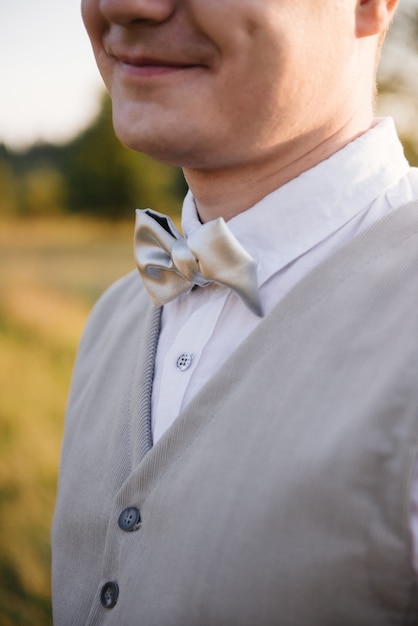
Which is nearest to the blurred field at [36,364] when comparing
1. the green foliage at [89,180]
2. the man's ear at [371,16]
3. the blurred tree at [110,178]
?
the green foliage at [89,180]

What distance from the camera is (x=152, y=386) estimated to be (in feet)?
4.00

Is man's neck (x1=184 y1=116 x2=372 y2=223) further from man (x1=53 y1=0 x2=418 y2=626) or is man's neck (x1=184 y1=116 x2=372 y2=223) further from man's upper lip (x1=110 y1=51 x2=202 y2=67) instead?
man's upper lip (x1=110 y1=51 x2=202 y2=67)

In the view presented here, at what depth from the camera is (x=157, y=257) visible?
4.37 feet

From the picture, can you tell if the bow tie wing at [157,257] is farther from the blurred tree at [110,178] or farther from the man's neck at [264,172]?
the blurred tree at [110,178]

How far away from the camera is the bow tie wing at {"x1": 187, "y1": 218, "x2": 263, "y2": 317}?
3.54 feet

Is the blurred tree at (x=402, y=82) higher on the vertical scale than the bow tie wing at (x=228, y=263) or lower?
lower

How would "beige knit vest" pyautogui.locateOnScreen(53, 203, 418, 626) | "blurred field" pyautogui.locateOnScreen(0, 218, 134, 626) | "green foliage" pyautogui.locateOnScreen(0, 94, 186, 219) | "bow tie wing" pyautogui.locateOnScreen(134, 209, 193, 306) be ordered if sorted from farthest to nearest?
"green foliage" pyautogui.locateOnScreen(0, 94, 186, 219) < "blurred field" pyautogui.locateOnScreen(0, 218, 134, 626) < "bow tie wing" pyautogui.locateOnScreen(134, 209, 193, 306) < "beige knit vest" pyautogui.locateOnScreen(53, 203, 418, 626)

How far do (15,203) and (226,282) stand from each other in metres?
7.30

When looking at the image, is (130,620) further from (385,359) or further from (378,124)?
(378,124)

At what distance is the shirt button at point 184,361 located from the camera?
3.70 ft

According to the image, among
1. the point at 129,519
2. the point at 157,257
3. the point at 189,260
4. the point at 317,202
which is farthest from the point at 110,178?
Answer: the point at 129,519

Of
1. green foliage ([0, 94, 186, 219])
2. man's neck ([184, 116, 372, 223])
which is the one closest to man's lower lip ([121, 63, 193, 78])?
man's neck ([184, 116, 372, 223])

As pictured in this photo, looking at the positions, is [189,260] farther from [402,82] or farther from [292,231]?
[402,82]

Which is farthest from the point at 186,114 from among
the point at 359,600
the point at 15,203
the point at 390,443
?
the point at 15,203
